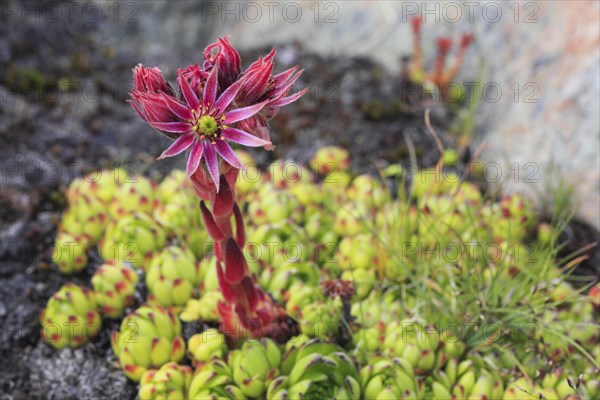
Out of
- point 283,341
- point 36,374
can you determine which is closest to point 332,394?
point 283,341

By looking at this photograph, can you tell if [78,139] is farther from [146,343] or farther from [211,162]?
[211,162]

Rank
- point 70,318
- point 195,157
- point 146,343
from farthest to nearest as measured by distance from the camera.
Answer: point 70,318 → point 146,343 → point 195,157

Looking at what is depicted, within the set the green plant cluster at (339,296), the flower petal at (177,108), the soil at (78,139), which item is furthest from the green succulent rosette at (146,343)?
the flower petal at (177,108)

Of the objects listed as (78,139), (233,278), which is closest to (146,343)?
(233,278)

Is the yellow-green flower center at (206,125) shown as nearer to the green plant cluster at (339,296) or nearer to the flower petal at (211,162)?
the flower petal at (211,162)

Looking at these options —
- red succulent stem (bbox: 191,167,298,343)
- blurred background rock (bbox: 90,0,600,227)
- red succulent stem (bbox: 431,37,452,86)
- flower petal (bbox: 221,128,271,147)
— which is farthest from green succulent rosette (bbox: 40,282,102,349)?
red succulent stem (bbox: 431,37,452,86)

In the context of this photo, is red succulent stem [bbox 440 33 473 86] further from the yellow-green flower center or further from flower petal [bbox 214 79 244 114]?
the yellow-green flower center
